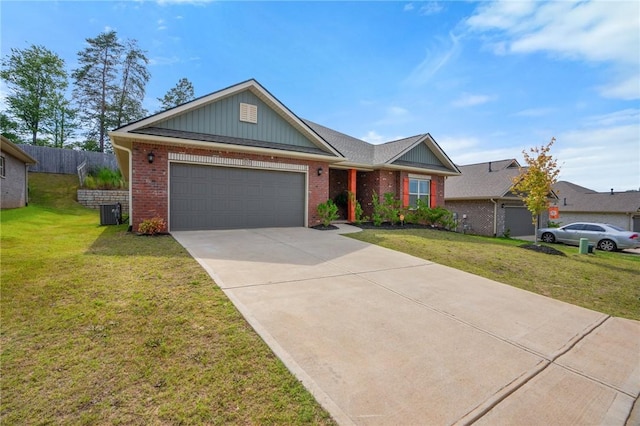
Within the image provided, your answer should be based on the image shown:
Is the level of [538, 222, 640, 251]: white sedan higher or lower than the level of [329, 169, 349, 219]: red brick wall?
lower

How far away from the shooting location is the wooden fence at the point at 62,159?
21828 millimetres

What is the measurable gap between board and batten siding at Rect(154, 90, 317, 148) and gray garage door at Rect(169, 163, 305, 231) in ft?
4.17

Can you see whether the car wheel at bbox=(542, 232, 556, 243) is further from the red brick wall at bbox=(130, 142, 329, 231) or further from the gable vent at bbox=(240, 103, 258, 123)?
the red brick wall at bbox=(130, 142, 329, 231)

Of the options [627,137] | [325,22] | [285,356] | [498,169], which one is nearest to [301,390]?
[285,356]

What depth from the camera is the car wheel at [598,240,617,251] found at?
15719mm

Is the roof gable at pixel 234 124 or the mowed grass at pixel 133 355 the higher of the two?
the roof gable at pixel 234 124

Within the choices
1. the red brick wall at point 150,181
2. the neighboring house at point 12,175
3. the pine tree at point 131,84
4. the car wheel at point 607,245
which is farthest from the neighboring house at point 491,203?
the pine tree at point 131,84

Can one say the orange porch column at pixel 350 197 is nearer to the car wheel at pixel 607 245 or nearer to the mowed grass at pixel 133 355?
the mowed grass at pixel 133 355

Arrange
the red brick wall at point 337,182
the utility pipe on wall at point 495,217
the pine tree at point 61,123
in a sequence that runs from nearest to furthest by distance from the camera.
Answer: the red brick wall at point 337,182, the utility pipe on wall at point 495,217, the pine tree at point 61,123

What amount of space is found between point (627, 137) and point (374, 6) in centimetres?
1232

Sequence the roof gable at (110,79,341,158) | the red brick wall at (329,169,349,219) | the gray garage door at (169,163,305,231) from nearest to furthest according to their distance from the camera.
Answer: the roof gable at (110,79,341,158) < the gray garage door at (169,163,305,231) < the red brick wall at (329,169,349,219)

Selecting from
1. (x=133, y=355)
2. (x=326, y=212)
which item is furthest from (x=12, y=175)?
(x=133, y=355)

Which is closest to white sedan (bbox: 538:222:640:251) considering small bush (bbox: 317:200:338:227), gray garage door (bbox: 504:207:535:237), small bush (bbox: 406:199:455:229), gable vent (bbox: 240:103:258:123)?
gray garage door (bbox: 504:207:535:237)

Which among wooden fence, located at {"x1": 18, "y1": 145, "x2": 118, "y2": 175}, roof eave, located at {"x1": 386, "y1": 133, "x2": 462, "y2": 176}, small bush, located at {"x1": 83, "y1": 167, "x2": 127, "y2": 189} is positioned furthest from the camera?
wooden fence, located at {"x1": 18, "y1": 145, "x2": 118, "y2": 175}
